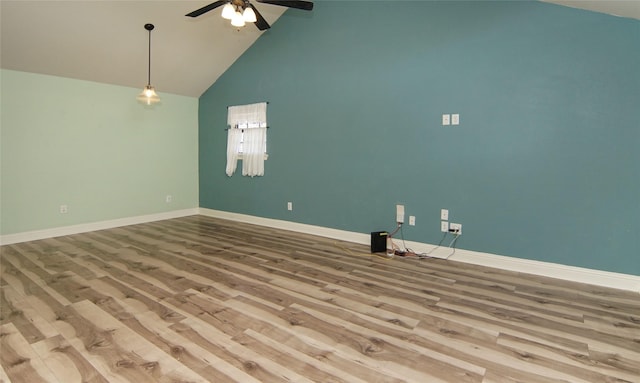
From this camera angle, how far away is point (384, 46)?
406cm

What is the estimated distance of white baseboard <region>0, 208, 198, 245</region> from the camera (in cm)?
435

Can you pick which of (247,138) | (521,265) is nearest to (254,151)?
(247,138)

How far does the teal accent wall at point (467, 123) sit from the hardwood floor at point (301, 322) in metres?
0.63

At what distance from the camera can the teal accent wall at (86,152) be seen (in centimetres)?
432

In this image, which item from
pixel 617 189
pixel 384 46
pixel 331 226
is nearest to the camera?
pixel 617 189

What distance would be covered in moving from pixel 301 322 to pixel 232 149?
4.25 meters

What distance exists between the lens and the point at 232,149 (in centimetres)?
587

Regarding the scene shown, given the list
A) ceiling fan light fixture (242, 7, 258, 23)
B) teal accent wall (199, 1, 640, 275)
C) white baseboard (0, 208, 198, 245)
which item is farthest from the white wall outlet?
white baseboard (0, 208, 198, 245)

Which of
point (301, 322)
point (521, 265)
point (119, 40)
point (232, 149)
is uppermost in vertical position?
point (119, 40)

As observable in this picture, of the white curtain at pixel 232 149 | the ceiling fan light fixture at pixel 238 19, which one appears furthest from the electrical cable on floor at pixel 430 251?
the white curtain at pixel 232 149

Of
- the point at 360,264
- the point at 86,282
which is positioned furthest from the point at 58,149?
the point at 360,264

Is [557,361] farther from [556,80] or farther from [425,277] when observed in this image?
[556,80]

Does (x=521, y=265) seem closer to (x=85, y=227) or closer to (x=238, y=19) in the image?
(x=238, y=19)

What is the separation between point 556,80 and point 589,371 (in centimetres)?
254
